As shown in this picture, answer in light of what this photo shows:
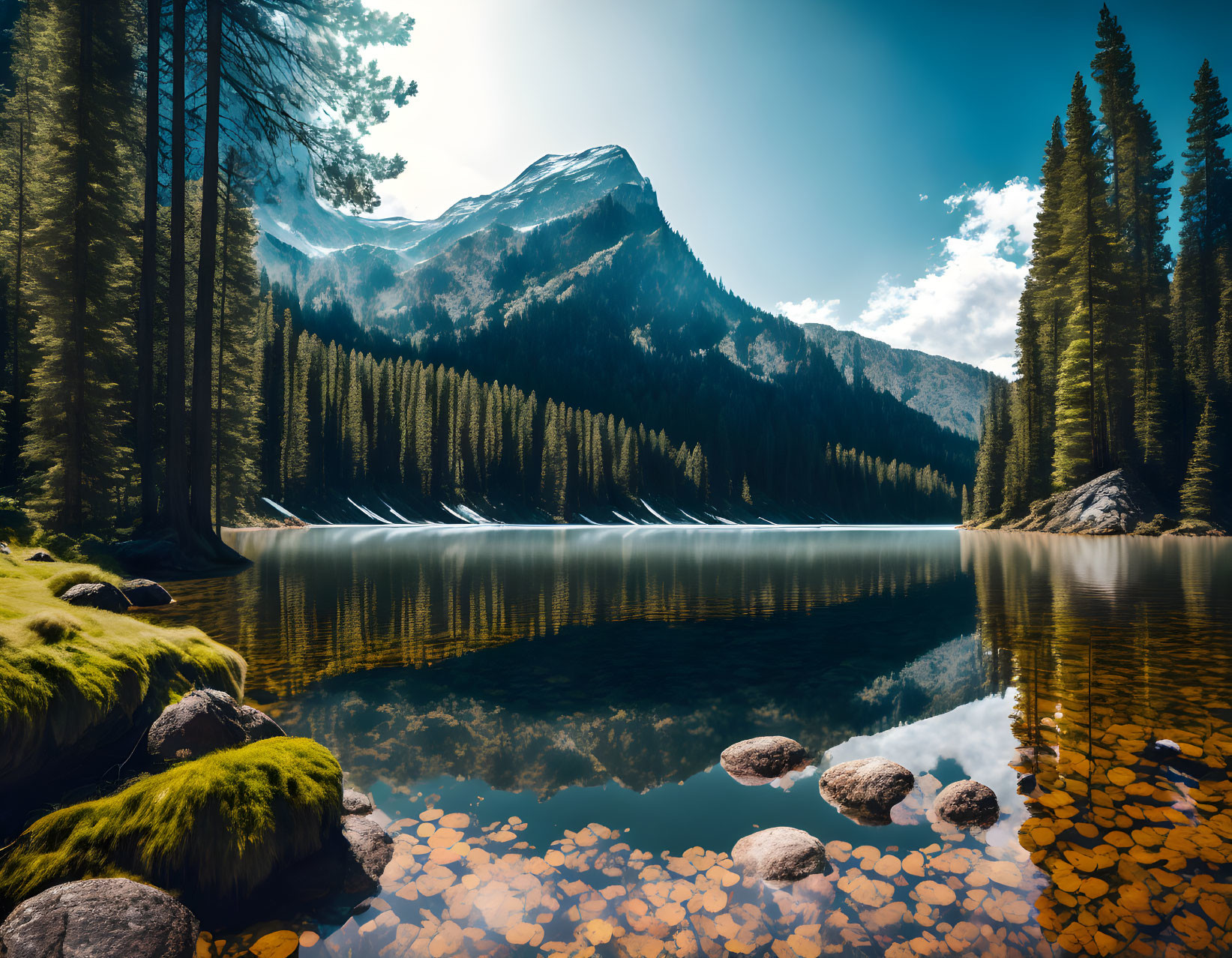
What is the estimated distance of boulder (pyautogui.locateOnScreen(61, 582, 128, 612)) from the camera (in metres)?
8.50

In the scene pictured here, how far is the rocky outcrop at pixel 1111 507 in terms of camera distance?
39281 mm

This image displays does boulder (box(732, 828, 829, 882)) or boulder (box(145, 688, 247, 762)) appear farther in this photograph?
boulder (box(145, 688, 247, 762))

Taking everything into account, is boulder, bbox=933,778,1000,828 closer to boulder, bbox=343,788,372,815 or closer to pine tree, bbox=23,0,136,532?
boulder, bbox=343,788,372,815

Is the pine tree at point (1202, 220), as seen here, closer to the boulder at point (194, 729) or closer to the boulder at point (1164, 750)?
A: the boulder at point (1164, 750)

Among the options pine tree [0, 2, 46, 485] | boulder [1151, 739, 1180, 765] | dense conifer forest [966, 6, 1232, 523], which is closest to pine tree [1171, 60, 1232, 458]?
dense conifer forest [966, 6, 1232, 523]

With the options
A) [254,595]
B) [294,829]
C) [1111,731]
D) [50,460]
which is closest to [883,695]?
[1111,731]

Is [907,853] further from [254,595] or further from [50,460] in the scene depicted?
[50,460]

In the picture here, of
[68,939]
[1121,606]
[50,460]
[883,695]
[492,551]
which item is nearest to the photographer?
[68,939]

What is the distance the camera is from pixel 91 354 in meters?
21.9

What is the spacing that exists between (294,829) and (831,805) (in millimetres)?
4447

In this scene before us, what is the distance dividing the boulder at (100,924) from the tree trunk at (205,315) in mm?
19550

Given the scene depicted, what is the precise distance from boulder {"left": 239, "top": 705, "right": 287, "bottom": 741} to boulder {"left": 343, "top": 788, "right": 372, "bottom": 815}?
39.4 inches

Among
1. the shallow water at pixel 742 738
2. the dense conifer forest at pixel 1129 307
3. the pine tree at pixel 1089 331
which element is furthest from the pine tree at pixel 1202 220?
the shallow water at pixel 742 738

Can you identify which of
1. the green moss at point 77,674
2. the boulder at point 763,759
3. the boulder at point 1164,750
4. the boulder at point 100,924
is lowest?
the boulder at point 763,759
